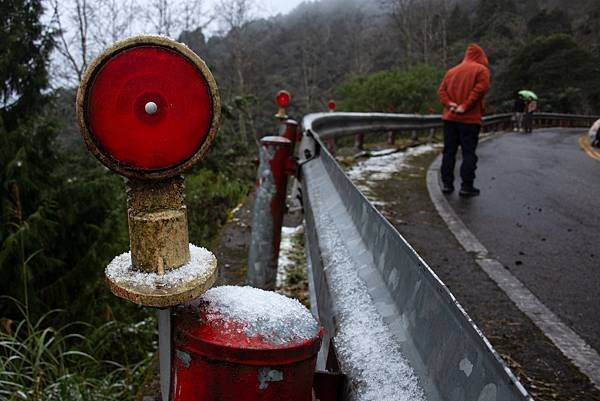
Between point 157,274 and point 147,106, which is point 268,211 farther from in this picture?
point 147,106

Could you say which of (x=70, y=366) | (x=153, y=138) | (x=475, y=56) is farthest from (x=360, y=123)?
(x=153, y=138)

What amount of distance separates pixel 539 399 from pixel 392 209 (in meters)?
3.43

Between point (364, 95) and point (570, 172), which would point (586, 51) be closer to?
point (364, 95)

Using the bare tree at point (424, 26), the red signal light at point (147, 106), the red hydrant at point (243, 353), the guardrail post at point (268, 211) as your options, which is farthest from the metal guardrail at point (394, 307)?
the bare tree at point (424, 26)

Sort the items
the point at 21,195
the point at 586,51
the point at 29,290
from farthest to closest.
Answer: the point at 586,51 → the point at 21,195 → the point at 29,290

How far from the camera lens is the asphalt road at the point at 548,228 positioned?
308 centimetres

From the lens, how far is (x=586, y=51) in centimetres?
2912

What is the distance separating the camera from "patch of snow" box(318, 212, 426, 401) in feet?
2.88

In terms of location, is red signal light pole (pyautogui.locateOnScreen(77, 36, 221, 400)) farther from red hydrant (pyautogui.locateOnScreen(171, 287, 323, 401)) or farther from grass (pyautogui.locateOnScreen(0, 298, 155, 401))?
grass (pyautogui.locateOnScreen(0, 298, 155, 401))

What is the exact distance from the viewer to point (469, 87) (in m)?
6.25

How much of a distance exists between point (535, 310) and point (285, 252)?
156cm

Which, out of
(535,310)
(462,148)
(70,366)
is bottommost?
(70,366)

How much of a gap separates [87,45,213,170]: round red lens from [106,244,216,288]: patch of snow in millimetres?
221

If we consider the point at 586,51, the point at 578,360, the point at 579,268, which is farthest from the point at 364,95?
the point at 578,360
